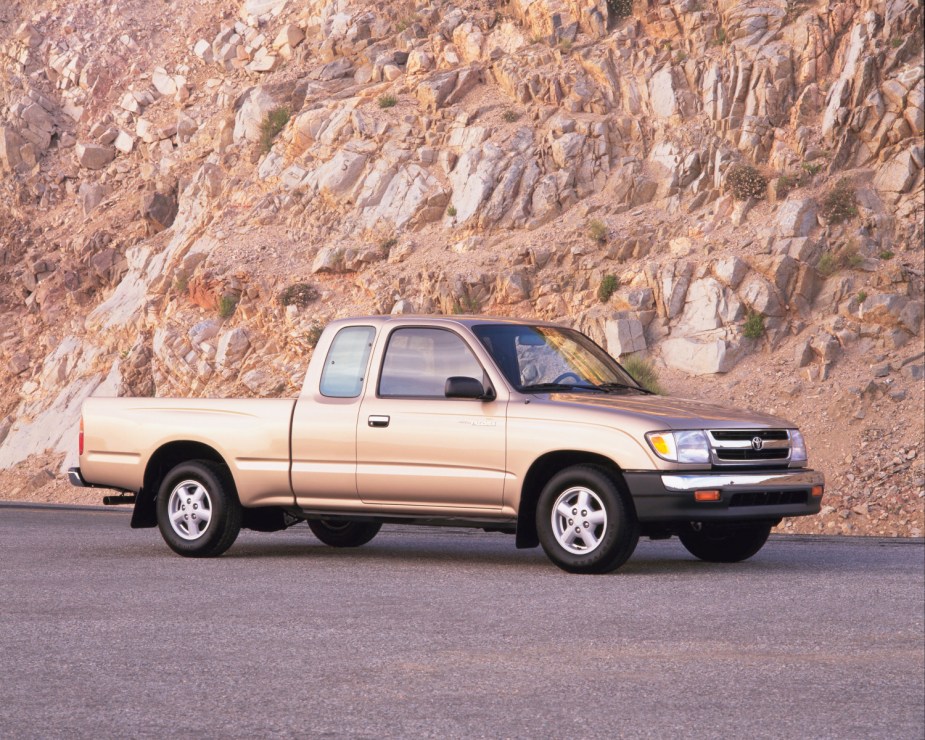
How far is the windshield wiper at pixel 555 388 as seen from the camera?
11.4 metres

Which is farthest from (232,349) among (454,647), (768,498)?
(454,647)

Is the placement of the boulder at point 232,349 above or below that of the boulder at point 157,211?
below

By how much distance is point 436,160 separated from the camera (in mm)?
34031

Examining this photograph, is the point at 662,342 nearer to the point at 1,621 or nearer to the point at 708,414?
the point at 708,414

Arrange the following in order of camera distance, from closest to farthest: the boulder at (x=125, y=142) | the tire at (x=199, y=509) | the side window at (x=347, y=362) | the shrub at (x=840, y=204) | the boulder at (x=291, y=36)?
the side window at (x=347, y=362)
the tire at (x=199, y=509)
the shrub at (x=840, y=204)
the boulder at (x=291, y=36)
the boulder at (x=125, y=142)

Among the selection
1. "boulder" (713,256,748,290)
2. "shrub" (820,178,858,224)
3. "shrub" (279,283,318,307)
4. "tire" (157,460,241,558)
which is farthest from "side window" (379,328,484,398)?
"shrub" (279,283,318,307)

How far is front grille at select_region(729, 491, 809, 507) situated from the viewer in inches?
425

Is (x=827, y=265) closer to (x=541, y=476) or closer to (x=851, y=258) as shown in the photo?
(x=851, y=258)

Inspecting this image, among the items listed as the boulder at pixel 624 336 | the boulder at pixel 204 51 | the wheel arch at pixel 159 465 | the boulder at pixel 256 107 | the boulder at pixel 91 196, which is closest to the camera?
the wheel arch at pixel 159 465

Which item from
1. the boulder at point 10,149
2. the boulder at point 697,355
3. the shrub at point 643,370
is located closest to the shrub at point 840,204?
the boulder at point 697,355

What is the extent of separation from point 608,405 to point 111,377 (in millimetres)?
25864

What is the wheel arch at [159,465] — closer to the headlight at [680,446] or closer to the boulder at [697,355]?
the headlight at [680,446]

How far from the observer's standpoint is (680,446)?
1066cm

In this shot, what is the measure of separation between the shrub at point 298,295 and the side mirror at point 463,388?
2215 centimetres
